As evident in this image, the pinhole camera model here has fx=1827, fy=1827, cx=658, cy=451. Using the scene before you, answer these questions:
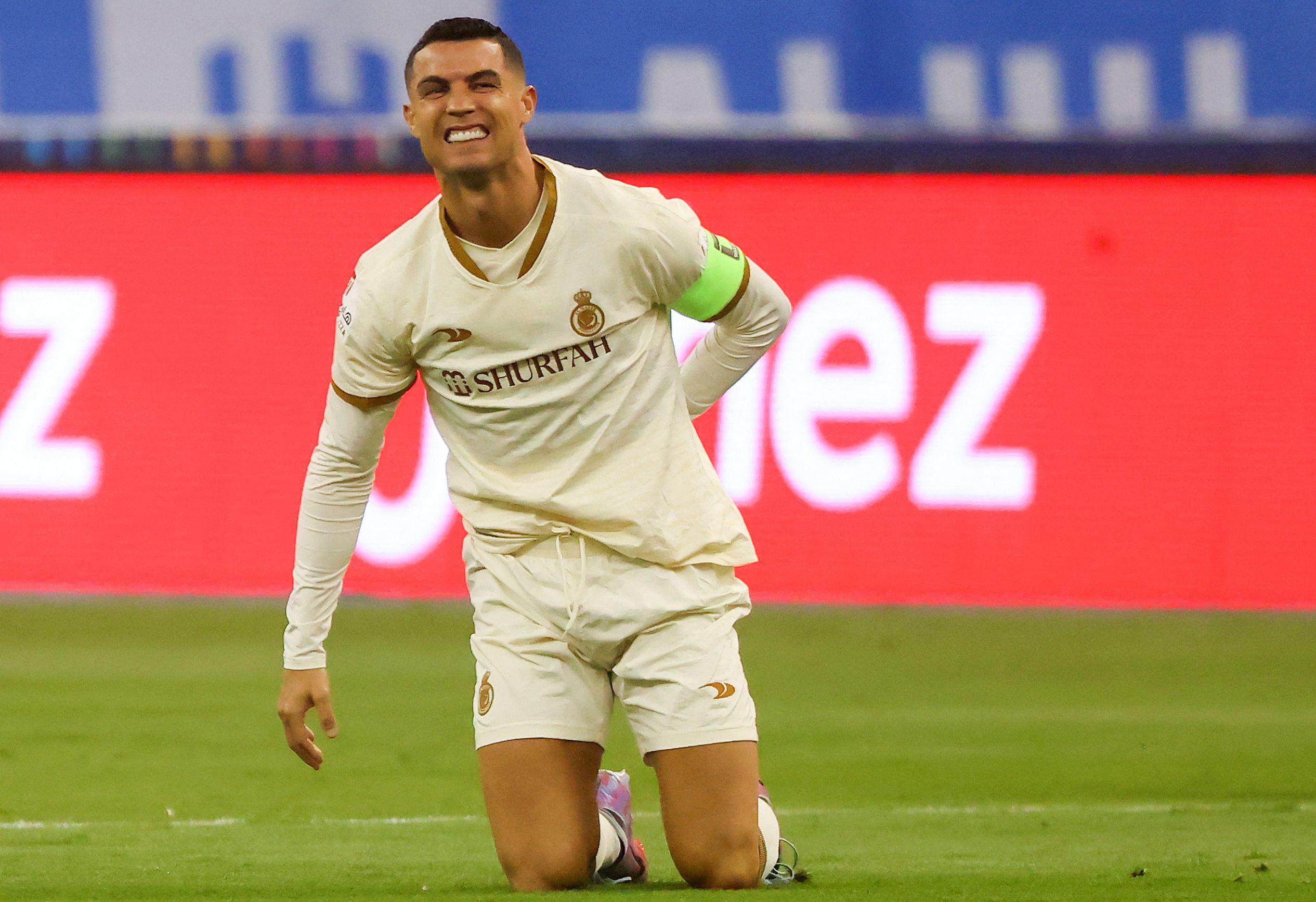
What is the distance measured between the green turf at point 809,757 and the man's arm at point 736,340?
102 centimetres

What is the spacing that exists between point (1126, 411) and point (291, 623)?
195 inches

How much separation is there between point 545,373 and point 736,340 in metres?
0.47

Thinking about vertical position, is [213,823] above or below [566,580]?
below

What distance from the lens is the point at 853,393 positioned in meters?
7.62

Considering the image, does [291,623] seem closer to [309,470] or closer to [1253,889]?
[309,470]

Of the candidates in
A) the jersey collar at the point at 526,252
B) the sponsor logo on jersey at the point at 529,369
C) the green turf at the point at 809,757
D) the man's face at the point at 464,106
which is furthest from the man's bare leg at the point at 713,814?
the man's face at the point at 464,106

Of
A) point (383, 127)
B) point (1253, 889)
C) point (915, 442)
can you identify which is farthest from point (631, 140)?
point (1253, 889)

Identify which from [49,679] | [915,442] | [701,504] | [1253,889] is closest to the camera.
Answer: [1253,889]

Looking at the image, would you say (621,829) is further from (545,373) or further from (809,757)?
(809,757)

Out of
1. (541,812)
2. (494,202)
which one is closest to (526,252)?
(494,202)

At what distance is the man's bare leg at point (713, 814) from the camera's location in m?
3.48

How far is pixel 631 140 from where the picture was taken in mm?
7977

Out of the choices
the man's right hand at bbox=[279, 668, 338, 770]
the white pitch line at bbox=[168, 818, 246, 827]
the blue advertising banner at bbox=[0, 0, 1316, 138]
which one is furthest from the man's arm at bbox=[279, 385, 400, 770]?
the blue advertising banner at bbox=[0, 0, 1316, 138]

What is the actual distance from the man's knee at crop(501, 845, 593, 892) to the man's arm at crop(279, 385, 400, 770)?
0.43 m
